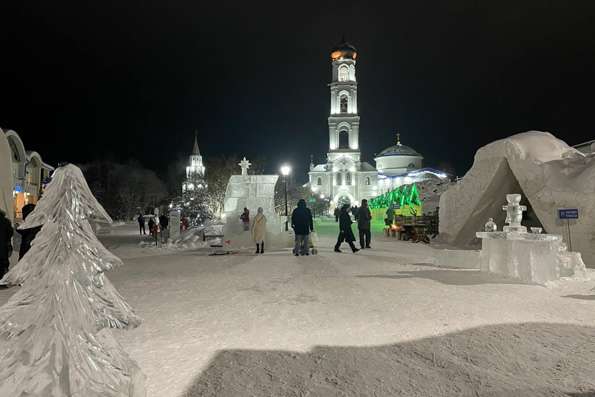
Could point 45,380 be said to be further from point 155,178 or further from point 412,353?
point 155,178

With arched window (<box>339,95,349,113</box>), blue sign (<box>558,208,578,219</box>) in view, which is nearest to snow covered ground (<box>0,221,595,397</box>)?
blue sign (<box>558,208,578,219</box>)

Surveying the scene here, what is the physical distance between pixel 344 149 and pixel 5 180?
67986 millimetres

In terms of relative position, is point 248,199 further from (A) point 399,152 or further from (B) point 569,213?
(A) point 399,152

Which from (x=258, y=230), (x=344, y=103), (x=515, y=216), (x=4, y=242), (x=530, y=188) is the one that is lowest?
(x=4, y=242)

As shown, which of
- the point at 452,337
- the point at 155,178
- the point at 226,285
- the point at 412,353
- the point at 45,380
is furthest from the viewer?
the point at 155,178

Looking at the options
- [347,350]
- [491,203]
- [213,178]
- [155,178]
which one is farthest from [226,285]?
[155,178]

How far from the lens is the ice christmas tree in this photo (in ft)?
7.11

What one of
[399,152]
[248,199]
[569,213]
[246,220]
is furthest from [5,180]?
[399,152]

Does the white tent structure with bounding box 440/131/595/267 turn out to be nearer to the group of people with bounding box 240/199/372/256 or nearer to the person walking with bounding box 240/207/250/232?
the group of people with bounding box 240/199/372/256

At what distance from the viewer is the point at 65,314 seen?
2.30 m

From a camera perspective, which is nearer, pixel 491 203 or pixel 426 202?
pixel 491 203

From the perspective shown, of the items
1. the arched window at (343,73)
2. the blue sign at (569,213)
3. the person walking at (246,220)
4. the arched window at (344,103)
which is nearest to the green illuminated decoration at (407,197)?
the person walking at (246,220)

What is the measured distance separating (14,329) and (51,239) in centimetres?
57

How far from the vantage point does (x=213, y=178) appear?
36.2m
